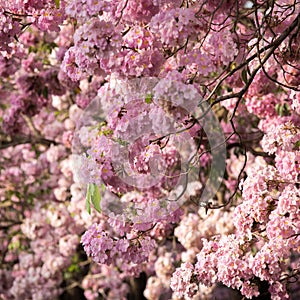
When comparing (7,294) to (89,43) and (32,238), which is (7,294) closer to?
(32,238)

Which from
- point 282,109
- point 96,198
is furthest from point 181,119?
point 282,109

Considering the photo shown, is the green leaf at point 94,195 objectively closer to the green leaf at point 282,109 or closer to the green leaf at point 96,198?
the green leaf at point 96,198

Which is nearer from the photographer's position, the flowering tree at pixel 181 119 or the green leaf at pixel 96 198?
the flowering tree at pixel 181 119

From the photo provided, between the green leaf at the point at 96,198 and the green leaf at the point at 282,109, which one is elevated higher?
the green leaf at the point at 282,109

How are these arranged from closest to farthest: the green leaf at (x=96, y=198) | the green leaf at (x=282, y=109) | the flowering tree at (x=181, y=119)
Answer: the flowering tree at (x=181, y=119) → the green leaf at (x=96, y=198) → the green leaf at (x=282, y=109)

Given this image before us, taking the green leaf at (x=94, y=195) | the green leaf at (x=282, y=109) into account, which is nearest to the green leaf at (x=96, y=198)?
the green leaf at (x=94, y=195)

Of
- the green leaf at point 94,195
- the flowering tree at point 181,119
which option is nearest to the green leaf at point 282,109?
the flowering tree at point 181,119

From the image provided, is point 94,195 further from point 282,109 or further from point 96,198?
point 282,109

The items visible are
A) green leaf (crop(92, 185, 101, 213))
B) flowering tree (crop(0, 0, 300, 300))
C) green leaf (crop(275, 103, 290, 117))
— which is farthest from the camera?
green leaf (crop(275, 103, 290, 117))

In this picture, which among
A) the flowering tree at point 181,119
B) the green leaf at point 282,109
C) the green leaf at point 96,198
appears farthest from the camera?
the green leaf at point 282,109

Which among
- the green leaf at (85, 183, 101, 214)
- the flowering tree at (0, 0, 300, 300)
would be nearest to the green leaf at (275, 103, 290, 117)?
the flowering tree at (0, 0, 300, 300)

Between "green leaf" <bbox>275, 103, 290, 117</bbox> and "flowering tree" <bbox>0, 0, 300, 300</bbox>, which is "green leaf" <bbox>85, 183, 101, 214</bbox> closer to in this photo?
"flowering tree" <bbox>0, 0, 300, 300</bbox>

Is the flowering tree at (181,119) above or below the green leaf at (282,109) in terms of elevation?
below

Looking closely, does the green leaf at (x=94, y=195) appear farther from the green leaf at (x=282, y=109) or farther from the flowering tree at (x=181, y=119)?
the green leaf at (x=282, y=109)
